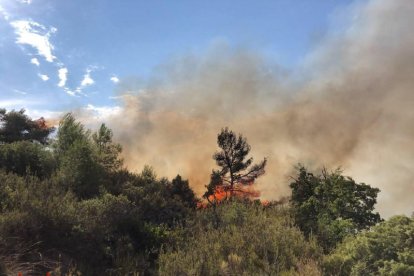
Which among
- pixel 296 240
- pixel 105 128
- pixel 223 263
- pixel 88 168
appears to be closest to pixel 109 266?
pixel 223 263

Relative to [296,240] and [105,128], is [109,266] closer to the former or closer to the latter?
[296,240]

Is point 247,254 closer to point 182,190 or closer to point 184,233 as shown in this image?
point 184,233

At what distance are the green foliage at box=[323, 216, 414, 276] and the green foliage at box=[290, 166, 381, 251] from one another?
9.97 feet

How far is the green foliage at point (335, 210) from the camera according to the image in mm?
15383

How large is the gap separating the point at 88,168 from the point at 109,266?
1020 centimetres

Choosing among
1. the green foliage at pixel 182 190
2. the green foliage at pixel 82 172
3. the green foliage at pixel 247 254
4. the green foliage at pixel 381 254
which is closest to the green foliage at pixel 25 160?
the green foliage at pixel 82 172

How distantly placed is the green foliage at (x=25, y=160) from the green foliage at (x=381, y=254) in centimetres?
1826

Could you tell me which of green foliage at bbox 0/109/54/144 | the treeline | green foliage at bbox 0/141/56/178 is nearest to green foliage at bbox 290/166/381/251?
the treeline

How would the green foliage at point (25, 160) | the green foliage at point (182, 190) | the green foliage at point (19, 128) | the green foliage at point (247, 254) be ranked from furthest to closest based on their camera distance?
1. the green foliage at point (19, 128)
2. the green foliage at point (182, 190)
3. the green foliage at point (25, 160)
4. the green foliage at point (247, 254)

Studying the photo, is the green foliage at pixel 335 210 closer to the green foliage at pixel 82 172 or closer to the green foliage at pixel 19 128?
the green foliage at pixel 82 172

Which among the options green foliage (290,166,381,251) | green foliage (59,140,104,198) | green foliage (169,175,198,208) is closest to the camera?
green foliage (290,166,381,251)

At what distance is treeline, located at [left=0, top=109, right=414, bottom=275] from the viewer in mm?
11102

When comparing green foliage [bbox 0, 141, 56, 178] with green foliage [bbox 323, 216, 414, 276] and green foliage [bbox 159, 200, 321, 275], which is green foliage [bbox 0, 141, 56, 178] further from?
green foliage [bbox 323, 216, 414, 276]

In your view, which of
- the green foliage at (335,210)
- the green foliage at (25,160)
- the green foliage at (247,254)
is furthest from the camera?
the green foliage at (25,160)
